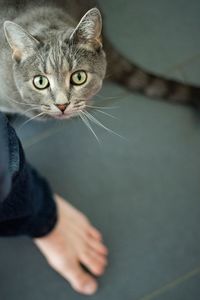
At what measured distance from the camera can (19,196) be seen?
0.86m

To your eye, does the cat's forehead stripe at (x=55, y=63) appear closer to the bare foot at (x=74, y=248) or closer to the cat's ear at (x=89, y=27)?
the cat's ear at (x=89, y=27)

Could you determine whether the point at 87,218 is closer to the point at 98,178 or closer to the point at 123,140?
the point at 98,178

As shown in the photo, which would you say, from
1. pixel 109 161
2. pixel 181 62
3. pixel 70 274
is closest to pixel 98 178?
pixel 109 161

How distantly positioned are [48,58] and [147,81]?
1.36ft

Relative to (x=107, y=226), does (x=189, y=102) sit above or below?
above

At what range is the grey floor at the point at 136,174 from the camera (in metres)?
1.11

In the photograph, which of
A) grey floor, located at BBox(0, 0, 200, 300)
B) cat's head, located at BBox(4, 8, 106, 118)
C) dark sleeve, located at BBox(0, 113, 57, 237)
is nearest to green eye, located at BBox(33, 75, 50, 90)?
cat's head, located at BBox(4, 8, 106, 118)

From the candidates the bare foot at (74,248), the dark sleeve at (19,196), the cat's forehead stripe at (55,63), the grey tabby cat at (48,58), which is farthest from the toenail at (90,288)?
the cat's forehead stripe at (55,63)

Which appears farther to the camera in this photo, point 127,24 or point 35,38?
point 127,24

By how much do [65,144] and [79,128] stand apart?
55 mm

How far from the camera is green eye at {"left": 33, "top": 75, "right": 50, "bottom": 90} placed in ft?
2.78

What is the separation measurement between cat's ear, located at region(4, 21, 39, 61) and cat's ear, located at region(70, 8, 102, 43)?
7cm

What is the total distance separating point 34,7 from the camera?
966 millimetres

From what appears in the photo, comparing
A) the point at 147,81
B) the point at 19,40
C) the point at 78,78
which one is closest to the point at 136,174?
the point at 147,81
